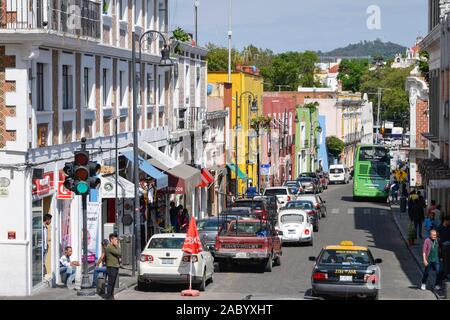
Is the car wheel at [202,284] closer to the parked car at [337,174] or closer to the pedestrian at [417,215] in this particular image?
the pedestrian at [417,215]

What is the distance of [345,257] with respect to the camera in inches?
1024

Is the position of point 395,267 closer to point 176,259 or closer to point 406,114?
point 176,259

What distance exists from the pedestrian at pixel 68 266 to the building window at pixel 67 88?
455cm

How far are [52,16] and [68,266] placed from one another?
6526 mm

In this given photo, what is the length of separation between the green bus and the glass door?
50.2m

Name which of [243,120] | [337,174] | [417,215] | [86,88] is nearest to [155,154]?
[86,88]

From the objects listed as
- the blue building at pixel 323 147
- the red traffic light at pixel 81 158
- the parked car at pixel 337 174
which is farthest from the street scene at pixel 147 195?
the blue building at pixel 323 147

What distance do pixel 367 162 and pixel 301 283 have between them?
4657cm

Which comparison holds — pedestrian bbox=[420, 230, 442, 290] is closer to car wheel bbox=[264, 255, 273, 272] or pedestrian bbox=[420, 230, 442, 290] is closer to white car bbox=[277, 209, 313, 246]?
car wheel bbox=[264, 255, 273, 272]

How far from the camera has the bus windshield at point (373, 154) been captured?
2997 inches

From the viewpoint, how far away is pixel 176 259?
2725 cm

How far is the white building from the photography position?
2662 cm

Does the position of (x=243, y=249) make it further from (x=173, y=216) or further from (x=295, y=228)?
(x=295, y=228)
